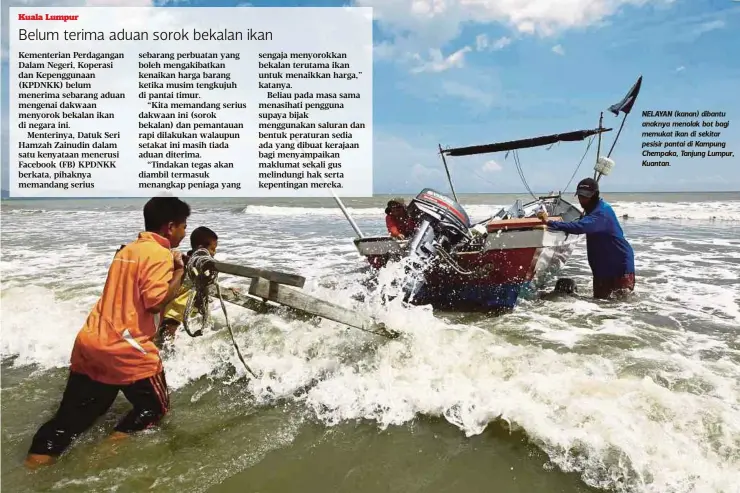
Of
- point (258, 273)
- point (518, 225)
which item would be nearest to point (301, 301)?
point (258, 273)

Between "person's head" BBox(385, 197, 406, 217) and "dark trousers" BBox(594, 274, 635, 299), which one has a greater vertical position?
"person's head" BBox(385, 197, 406, 217)

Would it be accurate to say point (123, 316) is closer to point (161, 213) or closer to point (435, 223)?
point (161, 213)

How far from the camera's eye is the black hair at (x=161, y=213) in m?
2.90

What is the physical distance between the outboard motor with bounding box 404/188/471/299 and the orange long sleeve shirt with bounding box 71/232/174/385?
359cm

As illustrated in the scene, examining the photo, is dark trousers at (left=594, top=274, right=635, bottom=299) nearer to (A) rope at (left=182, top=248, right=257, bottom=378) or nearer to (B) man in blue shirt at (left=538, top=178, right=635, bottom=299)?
(B) man in blue shirt at (left=538, top=178, right=635, bottom=299)

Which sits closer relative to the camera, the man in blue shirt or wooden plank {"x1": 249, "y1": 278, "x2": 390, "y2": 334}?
wooden plank {"x1": 249, "y1": 278, "x2": 390, "y2": 334}

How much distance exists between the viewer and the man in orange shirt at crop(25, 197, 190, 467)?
269 cm

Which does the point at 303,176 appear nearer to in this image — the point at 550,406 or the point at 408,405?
the point at 408,405

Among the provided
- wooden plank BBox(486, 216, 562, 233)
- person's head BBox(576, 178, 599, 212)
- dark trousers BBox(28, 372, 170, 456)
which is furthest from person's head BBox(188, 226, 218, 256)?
person's head BBox(576, 178, 599, 212)

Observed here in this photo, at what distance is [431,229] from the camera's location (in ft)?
20.4

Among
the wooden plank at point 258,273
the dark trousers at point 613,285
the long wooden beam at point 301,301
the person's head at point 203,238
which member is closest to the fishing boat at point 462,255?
the dark trousers at point 613,285

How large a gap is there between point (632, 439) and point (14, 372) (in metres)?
5.34

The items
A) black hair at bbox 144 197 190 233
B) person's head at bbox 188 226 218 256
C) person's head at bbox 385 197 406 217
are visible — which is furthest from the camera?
person's head at bbox 385 197 406 217

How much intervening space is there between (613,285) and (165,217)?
248 inches
